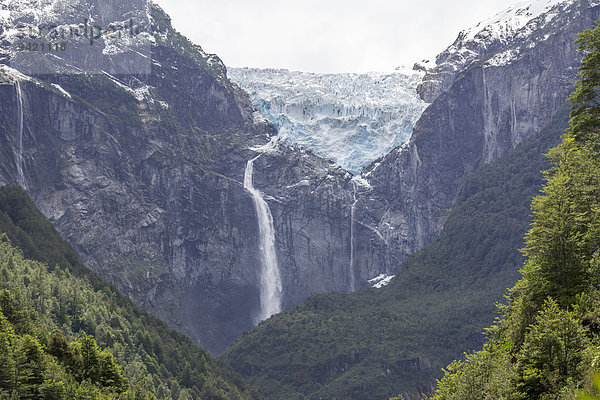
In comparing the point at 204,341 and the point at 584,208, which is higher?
→ the point at 584,208

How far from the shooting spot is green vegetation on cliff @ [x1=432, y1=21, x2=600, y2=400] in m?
35.9

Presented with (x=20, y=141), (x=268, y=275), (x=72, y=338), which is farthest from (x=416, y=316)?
(x=20, y=141)

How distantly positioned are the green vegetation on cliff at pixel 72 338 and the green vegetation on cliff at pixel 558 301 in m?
35.0

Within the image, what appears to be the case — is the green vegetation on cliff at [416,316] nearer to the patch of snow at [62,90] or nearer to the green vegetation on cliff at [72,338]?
the green vegetation on cliff at [72,338]

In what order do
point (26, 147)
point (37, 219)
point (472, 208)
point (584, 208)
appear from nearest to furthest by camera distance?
1. point (584, 208)
2. point (37, 219)
3. point (26, 147)
4. point (472, 208)

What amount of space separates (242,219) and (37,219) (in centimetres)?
7744

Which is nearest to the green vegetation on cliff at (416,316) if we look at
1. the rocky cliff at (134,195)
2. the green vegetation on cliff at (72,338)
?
the green vegetation on cliff at (72,338)

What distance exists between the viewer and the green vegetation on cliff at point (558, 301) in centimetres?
3591

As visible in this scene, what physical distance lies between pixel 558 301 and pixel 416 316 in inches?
4321

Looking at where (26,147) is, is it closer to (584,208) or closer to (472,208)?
(472,208)

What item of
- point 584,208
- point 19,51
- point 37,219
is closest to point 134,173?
point 19,51

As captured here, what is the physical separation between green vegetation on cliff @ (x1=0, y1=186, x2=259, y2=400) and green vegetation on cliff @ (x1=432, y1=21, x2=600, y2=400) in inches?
1379

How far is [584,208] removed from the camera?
148 feet

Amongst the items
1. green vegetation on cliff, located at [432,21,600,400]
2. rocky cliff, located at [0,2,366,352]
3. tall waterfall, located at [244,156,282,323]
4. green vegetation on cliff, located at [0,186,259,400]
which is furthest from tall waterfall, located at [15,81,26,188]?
green vegetation on cliff, located at [432,21,600,400]
